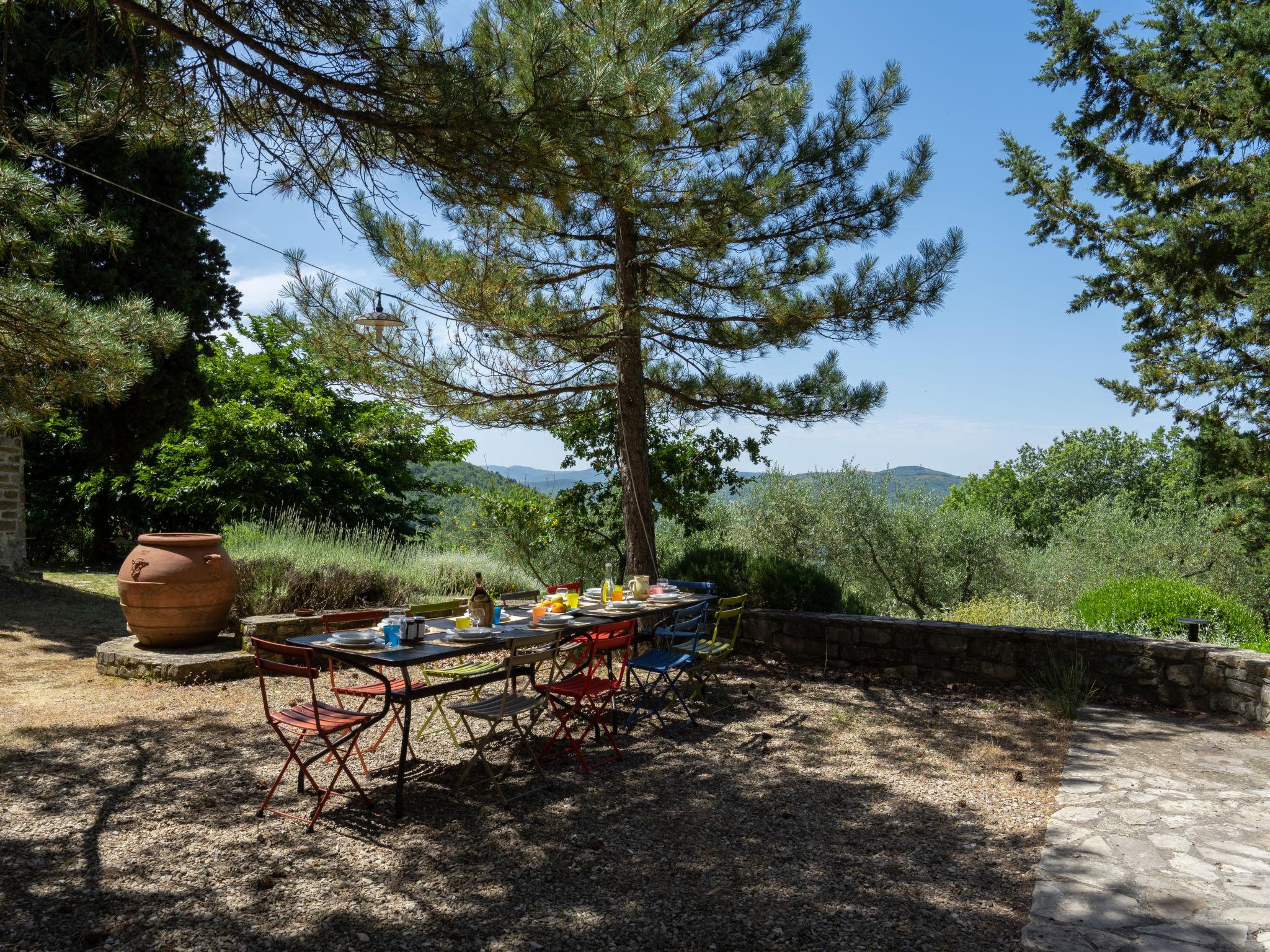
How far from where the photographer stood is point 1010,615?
25.2 feet

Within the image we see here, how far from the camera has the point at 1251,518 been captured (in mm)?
10695

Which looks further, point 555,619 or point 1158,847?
point 555,619

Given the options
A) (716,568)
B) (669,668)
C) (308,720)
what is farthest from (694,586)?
(308,720)

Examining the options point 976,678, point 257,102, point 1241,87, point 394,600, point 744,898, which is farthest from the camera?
point 394,600

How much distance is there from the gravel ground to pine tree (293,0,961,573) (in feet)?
9.36

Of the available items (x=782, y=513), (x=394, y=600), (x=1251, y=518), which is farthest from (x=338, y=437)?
(x=1251, y=518)

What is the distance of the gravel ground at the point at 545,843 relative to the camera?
2557 mm

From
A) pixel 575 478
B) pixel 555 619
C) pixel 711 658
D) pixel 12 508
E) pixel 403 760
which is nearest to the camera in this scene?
pixel 403 760

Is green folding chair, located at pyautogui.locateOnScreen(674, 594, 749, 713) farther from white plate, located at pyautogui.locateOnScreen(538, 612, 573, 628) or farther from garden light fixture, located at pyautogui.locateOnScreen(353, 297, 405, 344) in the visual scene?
garden light fixture, located at pyautogui.locateOnScreen(353, 297, 405, 344)

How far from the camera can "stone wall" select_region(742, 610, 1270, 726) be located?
17.7 ft

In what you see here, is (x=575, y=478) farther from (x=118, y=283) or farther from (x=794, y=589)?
(x=118, y=283)

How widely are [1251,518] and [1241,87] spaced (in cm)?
593

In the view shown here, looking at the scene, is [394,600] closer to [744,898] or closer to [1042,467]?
[744,898]

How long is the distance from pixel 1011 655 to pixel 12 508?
37.9 ft
